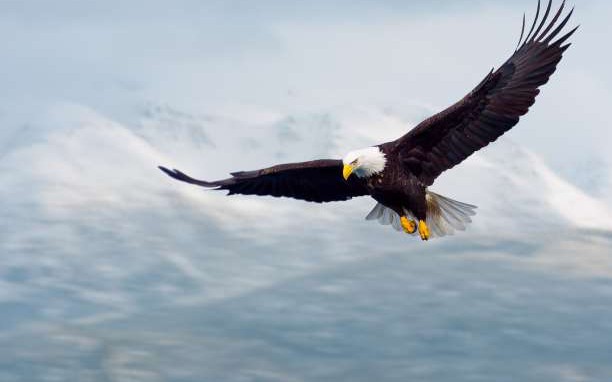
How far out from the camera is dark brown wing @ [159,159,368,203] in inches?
538

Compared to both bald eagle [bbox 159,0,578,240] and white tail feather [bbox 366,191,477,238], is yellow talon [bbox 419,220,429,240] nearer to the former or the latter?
bald eagle [bbox 159,0,578,240]

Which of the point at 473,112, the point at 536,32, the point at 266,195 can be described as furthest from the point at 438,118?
the point at 266,195

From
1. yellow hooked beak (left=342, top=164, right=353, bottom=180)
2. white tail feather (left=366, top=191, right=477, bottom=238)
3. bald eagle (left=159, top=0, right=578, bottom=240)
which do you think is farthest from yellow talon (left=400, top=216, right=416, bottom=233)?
yellow hooked beak (left=342, top=164, right=353, bottom=180)

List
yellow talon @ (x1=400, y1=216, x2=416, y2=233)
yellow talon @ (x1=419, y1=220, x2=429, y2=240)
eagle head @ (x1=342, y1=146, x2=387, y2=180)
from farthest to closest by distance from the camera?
yellow talon @ (x1=400, y1=216, x2=416, y2=233) < yellow talon @ (x1=419, y1=220, x2=429, y2=240) < eagle head @ (x1=342, y1=146, x2=387, y2=180)

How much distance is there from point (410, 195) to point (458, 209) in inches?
50.8

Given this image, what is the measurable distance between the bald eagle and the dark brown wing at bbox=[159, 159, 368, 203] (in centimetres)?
1

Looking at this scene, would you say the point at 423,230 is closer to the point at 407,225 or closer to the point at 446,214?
the point at 407,225

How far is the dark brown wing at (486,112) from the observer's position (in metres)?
12.8

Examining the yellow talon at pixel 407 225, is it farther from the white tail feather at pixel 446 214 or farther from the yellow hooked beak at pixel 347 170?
the yellow hooked beak at pixel 347 170

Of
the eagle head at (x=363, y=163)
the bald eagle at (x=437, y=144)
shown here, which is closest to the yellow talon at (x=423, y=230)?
the bald eagle at (x=437, y=144)

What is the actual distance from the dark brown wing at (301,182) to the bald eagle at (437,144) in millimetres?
14

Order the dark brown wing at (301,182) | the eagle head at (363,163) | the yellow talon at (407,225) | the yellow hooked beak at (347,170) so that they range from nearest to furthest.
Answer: the yellow hooked beak at (347,170), the eagle head at (363,163), the yellow talon at (407,225), the dark brown wing at (301,182)

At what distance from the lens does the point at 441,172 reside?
527 inches

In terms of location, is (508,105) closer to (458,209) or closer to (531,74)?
(531,74)
